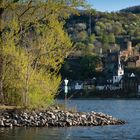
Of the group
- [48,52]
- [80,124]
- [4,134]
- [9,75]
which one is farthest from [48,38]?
[4,134]

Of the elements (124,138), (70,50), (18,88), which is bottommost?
(124,138)

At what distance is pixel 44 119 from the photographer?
44.5 metres

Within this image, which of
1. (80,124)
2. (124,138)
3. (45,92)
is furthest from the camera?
(45,92)

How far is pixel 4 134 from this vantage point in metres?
38.0

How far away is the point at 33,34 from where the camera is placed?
162 ft

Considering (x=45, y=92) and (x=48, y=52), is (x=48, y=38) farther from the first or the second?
(x=45, y=92)

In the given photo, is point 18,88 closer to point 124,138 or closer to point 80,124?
point 80,124

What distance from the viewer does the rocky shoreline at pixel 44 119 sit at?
43.8 metres

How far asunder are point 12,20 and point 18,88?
17.4ft

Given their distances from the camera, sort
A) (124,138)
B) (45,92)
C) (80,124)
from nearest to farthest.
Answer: (124,138), (80,124), (45,92)

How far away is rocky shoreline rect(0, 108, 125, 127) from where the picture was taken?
43847 mm

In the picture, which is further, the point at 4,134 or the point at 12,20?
the point at 12,20

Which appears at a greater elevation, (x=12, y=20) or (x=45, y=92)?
(x=12, y=20)

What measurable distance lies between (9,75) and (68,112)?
5.66 meters
